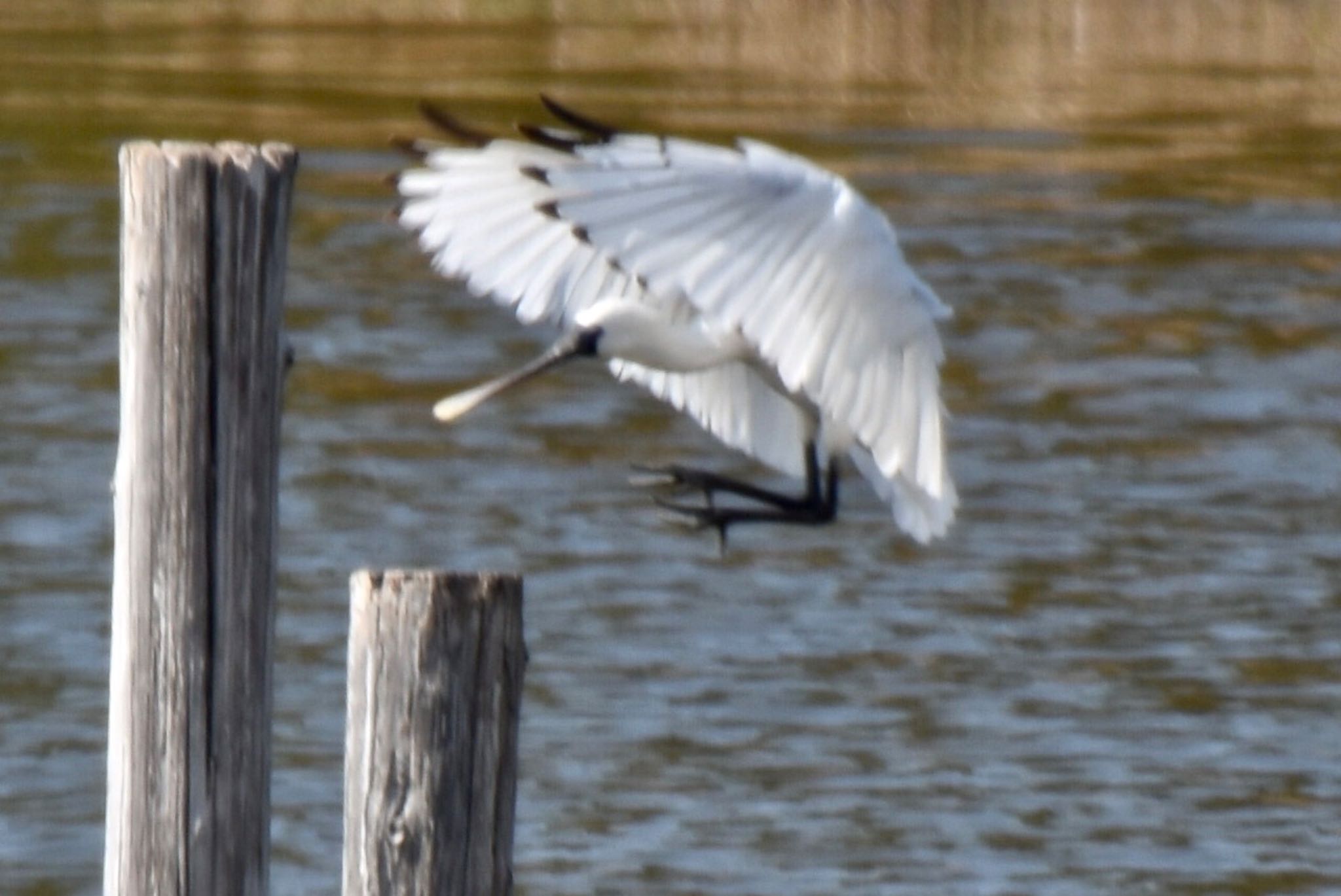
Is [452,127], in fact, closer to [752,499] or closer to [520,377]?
[520,377]

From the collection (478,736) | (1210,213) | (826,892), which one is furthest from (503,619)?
(1210,213)

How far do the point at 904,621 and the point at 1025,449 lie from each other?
2229 mm

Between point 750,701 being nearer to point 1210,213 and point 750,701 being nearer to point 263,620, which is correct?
point 263,620

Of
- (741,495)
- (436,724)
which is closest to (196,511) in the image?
(436,724)

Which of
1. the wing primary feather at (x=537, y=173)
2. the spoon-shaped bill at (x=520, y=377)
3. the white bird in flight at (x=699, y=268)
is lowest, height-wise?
the spoon-shaped bill at (x=520, y=377)

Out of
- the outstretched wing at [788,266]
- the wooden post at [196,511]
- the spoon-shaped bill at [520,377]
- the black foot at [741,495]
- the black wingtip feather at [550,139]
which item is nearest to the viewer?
the wooden post at [196,511]

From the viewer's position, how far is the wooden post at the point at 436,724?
3973 millimetres

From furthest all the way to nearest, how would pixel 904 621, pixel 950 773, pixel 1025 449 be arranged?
pixel 1025 449 < pixel 904 621 < pixel 950 773

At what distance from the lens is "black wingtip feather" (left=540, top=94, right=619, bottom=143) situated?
15.6 ft

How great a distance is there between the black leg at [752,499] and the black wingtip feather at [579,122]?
736 mm

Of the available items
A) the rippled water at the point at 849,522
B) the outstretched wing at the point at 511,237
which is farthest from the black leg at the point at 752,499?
the rippled water at the point at 849,522

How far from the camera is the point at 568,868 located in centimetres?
773

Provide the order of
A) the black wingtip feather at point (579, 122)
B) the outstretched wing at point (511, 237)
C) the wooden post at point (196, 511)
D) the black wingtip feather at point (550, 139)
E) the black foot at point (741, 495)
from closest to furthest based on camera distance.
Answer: the wooden post at point (196, 511), the black wingtip feather at point (579, 122), the black wingtip feather at point (550, 139), the outstretched wing at point (511, 237), the black foot at point (741, 495)

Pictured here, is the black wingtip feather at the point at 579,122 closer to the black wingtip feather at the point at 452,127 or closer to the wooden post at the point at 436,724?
the black wingtip feather at the point at 452,127
